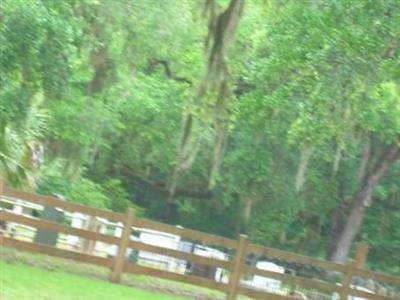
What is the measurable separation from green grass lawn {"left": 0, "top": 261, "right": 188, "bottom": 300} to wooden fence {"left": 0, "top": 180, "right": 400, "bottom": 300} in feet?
1.50

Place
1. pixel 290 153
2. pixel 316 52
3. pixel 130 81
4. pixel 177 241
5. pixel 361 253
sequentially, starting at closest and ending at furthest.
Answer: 1. pixel 316 52
2. pixel 361 253
3. pixel 177 241
4. pixel 130 81
5. pixel 290 153

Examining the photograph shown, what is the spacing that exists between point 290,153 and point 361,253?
1203cm

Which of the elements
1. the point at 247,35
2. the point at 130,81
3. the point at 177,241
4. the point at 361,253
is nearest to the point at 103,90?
the point at 130,81

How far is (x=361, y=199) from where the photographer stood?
2623cm

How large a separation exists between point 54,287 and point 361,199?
1660cm

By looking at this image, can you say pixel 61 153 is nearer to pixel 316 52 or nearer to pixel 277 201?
pixel 277 201

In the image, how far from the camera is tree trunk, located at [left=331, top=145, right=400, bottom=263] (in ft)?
84.3

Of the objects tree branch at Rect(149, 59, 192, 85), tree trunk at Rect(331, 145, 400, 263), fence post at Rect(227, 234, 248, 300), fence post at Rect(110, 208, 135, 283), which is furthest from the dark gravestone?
tree trunk at Rect(331, 145, 400, 263)

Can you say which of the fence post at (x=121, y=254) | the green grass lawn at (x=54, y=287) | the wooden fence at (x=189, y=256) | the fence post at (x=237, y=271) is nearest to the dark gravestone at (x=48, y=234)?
the wooden fence at (x=189, y=256)

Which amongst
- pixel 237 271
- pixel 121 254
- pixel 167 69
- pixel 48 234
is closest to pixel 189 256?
pixel 237 271

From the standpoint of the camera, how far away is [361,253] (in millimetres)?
14211

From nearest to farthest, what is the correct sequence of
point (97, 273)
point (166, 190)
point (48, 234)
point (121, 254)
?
point (121, 254)
point (48, 234)
point (97, 273)
point (166, 190)

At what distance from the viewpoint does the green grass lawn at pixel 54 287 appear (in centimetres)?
1030

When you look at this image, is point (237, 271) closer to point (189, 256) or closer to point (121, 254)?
point (189, 256)
